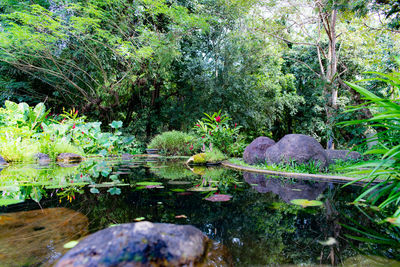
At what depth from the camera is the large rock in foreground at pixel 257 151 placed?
5.64m

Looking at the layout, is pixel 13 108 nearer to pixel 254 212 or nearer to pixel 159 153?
pixel 159 153

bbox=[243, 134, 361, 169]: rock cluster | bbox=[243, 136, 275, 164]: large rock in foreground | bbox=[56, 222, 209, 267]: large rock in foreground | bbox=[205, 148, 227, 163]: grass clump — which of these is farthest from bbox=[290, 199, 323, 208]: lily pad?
bbox=[205, 148, 227, 163]: grass clump

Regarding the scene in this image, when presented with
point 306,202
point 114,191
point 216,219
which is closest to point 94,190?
point 114,191

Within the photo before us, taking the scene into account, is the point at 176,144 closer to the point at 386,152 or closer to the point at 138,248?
the point at 386,152

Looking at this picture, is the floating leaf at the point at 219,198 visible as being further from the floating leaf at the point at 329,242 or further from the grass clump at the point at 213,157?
the grass clump at the point at 213,157

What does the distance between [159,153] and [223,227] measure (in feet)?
28.9

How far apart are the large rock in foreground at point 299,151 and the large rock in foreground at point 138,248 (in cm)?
402

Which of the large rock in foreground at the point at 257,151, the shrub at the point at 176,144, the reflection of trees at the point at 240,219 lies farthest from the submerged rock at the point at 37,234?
the shrub at the point at 176,144

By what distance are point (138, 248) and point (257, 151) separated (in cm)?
514

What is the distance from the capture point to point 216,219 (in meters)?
1.64

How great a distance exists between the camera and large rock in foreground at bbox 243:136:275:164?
5.64m

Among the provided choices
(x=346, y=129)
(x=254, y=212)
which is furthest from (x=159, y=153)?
(x=254, y=212)

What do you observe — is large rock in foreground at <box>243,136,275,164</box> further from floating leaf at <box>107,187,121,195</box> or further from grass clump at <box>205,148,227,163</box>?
floating leaf at <box>107,187,121,195</box>

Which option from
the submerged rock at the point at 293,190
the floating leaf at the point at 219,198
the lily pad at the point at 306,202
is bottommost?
the submerged rock at the point at 293,190
